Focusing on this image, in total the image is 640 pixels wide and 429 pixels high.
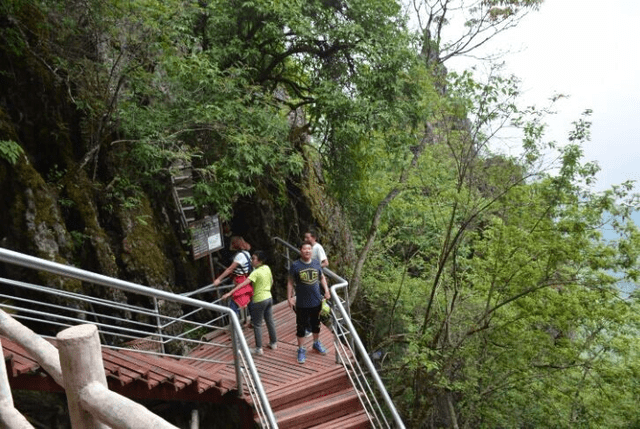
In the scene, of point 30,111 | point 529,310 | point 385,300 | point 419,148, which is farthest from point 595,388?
point 30,111

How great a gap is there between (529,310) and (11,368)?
26.7 feet

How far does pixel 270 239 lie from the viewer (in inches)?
478

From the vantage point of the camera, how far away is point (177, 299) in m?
5.09

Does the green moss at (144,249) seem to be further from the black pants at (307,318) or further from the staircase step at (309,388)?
the staircase step at (309,388)

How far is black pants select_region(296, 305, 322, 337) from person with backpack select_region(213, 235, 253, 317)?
2.88 ft

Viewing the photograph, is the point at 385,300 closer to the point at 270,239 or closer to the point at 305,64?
the point at 270,239

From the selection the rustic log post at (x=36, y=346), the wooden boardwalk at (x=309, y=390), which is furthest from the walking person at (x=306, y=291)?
the rustic log post at (x=36, y=346)

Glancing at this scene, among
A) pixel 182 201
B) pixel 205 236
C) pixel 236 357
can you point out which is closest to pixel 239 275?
pixel 205 236

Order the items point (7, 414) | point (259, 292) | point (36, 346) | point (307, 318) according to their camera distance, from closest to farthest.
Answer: point (7, 414) < point (36, 346) < point (307, 318) < point (259, 292)

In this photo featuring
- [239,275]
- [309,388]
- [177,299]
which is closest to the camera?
[177,299]

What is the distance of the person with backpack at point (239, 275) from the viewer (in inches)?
284

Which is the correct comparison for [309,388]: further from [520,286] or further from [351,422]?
[520,286]

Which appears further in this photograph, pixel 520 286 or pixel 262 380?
pixel 520 286

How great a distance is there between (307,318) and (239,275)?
4.38 feet
